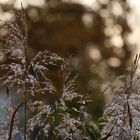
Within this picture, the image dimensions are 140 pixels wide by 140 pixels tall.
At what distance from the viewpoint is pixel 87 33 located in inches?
1027

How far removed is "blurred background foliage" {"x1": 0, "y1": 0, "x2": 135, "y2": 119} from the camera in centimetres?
2400

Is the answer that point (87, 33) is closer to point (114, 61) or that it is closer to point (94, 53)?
point (94, 53)

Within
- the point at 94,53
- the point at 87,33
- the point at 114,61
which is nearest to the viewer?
the point at 87,33

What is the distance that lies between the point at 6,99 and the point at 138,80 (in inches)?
27.0

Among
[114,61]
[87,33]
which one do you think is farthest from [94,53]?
[87,33]

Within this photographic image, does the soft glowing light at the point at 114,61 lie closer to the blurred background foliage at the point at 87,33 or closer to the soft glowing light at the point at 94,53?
the blurred background foliage at the point at 87,33

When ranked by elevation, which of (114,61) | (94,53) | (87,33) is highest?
(87,33)

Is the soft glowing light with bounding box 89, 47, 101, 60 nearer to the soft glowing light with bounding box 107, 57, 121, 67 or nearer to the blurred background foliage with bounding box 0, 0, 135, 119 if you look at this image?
Answer: the blurred background foliage with bounding box 0, 0, 135, 119

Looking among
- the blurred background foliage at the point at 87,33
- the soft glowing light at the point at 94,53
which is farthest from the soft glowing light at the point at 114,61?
the soft glowing light at the point at 94,53

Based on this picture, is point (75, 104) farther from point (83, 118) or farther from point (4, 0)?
point (4, 0)

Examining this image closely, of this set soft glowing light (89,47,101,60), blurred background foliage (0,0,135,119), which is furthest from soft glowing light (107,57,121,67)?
soft glowing light (89,47,101,60)

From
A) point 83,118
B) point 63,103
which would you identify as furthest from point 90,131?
point 63,103

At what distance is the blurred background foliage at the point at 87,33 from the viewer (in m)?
24.0

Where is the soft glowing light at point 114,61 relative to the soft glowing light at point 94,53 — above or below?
below
